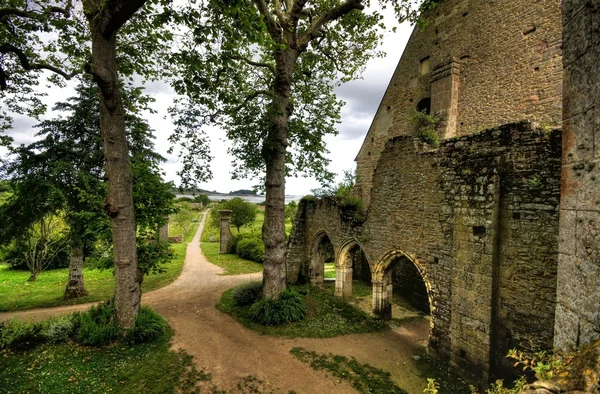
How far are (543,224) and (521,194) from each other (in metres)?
0.72

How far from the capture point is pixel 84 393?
5.55 m

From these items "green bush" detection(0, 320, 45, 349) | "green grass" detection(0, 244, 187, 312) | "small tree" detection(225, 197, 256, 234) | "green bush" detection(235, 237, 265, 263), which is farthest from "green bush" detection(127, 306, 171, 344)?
"small tree" detection(225, 197, 256, 234)

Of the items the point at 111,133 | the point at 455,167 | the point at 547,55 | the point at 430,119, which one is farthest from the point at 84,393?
the point at 547,55

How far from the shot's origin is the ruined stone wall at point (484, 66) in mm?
9758

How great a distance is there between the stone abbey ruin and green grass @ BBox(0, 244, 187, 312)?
25.0 feet

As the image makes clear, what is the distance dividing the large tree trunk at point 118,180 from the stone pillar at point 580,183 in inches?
337

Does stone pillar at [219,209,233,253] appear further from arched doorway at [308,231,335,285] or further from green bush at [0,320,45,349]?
green bush at [0,320,45,349]

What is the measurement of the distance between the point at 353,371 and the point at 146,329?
5.65m

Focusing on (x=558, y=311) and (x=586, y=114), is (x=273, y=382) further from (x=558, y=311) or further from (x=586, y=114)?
(x=586, y=114)

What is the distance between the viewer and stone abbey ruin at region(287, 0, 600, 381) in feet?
9.26

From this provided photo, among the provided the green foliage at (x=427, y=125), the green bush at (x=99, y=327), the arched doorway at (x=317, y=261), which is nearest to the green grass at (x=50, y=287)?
the green bush at (x=99, y=327)

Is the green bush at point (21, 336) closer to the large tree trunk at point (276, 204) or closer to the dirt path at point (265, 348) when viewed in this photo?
the dirt path at point (265, 348)

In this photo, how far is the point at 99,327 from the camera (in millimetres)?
7352

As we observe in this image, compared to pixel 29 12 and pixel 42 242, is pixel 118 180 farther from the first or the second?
pixel 42 242
